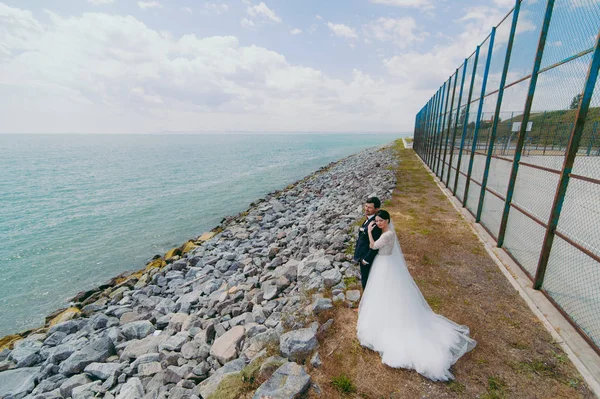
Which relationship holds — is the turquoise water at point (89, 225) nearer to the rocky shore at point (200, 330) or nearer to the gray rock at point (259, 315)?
the rocky shore at point (200, 330)

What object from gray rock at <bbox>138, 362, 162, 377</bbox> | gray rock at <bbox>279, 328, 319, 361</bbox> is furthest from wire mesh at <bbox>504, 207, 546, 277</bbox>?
gray rock at <bbox>138, 362, 162, 377</bbox>

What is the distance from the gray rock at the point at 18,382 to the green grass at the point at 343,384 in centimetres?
644

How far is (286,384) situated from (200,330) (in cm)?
370

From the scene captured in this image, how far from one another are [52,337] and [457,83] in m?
18.5

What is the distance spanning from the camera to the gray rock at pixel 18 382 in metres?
5.70

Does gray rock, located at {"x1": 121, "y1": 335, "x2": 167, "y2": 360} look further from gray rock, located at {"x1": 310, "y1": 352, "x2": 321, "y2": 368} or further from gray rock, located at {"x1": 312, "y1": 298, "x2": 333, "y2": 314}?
gray rock, located at {"x1": 310, "y1": 352, "x2": 321, "y2": 368}

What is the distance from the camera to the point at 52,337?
766cm

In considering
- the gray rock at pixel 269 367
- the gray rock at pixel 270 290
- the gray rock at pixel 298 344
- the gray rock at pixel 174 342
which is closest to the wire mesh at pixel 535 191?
the gray rock at pixel 298 344

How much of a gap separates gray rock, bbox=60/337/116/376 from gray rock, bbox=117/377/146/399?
5.28ft

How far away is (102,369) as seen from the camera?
573cm

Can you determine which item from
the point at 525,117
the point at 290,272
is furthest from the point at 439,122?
the point at 290,272

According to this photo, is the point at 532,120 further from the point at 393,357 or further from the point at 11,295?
the point at 11,295

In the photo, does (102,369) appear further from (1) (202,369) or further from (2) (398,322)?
(2) (398,322)

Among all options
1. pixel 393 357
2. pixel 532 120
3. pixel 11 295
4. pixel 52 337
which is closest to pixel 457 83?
pixel 532 120
